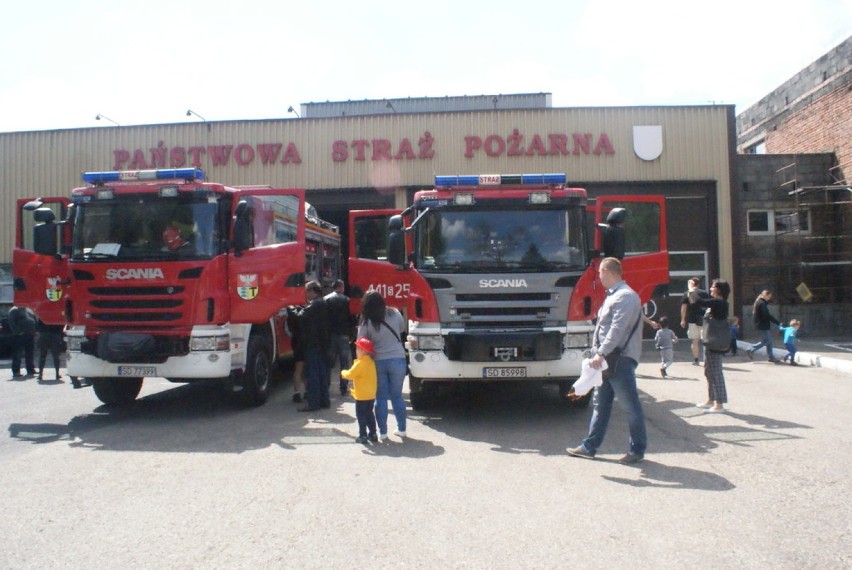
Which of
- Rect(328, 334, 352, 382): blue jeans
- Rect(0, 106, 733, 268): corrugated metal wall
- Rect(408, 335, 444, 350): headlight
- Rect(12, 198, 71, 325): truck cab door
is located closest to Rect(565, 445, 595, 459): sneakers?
Rect(408, 335, 444, 350): headlight

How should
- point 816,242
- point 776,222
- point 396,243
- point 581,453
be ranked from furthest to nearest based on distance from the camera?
point 776,222, point 816,242, point 396,243, point 581,453

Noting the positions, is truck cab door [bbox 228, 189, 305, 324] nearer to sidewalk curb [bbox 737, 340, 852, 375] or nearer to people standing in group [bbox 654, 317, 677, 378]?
people standing in group [bbox 654, 317, 677, 378]

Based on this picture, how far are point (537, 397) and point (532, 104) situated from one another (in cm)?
1928

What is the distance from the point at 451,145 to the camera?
20812 millimetres

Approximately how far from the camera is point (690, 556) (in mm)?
4148

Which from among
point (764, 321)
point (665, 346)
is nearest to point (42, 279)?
point (665, 346)

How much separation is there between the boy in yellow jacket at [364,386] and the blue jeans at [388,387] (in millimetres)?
91

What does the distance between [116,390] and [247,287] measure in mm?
2864

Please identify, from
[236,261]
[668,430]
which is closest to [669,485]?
[668,430]

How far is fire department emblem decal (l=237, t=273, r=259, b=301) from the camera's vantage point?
9133 millimetres

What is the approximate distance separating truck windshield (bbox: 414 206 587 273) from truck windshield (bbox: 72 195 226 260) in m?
2.78

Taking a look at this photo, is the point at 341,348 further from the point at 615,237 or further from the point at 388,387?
the point at 615,237

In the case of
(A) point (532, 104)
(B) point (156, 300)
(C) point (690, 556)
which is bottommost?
(C) point (690, 556)

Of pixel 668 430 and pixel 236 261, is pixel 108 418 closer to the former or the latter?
pixel 236 261
